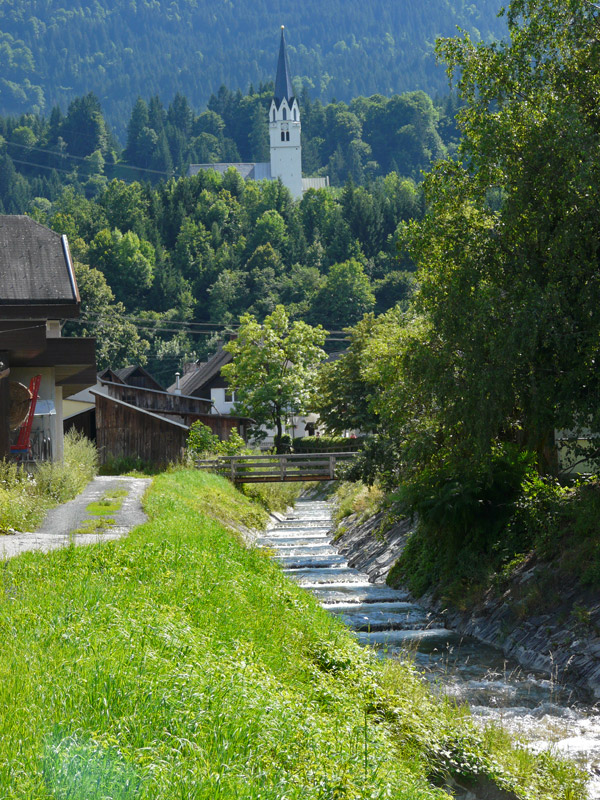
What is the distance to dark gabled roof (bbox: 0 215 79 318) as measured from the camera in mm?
38875

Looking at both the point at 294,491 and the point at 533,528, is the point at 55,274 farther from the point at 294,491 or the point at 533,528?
the point at 533,528

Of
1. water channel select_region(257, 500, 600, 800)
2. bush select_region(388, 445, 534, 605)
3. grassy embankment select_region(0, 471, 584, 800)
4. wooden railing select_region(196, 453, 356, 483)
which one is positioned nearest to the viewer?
grassy embankment select_region(0, 471, 584, 800)

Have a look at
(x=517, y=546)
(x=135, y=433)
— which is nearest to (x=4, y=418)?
(x=517, y=546)

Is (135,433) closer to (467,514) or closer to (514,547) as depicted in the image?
(467,514)

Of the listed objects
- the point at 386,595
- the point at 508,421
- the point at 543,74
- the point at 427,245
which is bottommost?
the point at 386,595

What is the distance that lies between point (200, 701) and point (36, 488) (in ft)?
59.5

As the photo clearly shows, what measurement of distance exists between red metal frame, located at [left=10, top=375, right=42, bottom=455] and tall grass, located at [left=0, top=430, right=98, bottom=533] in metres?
1.42

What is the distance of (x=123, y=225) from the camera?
149375mm

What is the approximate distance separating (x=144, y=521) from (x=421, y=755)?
1126 centimetres

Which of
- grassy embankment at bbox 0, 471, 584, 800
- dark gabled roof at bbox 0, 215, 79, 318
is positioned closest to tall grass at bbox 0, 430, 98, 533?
grassy embankment at bbox 0, 471, 584, 800

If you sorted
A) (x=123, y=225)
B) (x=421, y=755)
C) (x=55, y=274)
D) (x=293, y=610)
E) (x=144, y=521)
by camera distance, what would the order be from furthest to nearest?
(x=123, y=225) → (x=55, y=274) → (x=144, y=521) → (x=293, y=610) → (x=421, y=755)

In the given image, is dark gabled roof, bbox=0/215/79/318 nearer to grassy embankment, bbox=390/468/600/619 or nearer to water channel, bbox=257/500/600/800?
water channel, bbox=257/500/600/800

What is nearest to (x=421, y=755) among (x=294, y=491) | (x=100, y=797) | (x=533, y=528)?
(x=100, y=797)

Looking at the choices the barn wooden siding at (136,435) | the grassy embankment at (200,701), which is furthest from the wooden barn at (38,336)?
the grassy embankment at (200,701)
